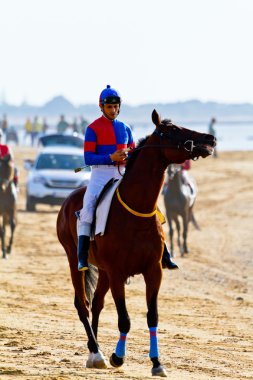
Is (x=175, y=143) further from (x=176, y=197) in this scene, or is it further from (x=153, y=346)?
(x=176, y=197)

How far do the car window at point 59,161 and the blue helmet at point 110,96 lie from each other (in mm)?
21782

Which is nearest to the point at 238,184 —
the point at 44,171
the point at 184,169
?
the point at 44,171

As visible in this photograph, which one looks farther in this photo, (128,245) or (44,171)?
(44,171)

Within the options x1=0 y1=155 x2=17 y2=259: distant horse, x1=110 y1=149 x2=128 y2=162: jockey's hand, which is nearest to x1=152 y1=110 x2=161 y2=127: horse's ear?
x1=110 y1=149 x2=128 y2=162: jockey's hand

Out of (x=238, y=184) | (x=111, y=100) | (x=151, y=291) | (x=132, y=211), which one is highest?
(x=111, y=100)

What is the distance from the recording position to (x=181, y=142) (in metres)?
10.9

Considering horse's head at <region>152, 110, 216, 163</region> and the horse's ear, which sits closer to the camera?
horse's head at <region>152, 110, 216, 163</region>

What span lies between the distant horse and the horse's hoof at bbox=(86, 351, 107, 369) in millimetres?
10767

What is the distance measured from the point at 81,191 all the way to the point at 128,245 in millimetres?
1718

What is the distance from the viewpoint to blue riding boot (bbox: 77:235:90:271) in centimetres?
1166

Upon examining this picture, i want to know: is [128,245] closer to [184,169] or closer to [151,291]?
[151,291]

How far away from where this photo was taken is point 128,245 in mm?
11016

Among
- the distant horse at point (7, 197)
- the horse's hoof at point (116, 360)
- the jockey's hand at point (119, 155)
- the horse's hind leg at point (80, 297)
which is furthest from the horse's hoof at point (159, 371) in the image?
the distant horse at point (7, 197)

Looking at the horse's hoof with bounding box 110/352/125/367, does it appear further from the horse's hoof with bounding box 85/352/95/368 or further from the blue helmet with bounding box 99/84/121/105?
the blue helmet with bounding box 99/84/121/105
